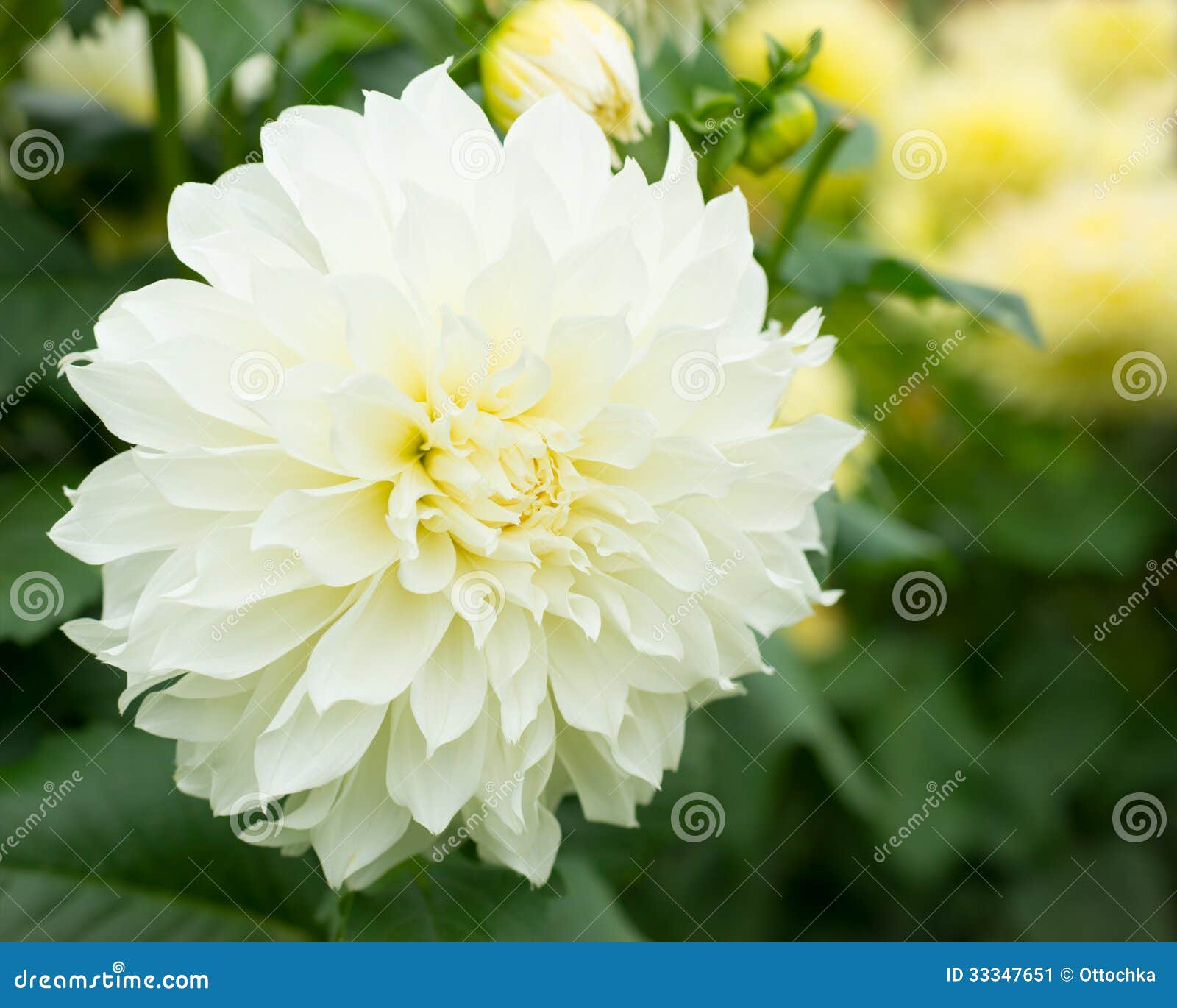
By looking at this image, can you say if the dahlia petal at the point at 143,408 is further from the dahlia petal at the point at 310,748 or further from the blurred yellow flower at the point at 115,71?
the blurred yellow flower at the point at 115,71

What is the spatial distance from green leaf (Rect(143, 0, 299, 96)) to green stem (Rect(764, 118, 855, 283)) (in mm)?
354

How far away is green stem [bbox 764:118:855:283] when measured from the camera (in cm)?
78

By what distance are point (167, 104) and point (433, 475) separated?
0.40 m

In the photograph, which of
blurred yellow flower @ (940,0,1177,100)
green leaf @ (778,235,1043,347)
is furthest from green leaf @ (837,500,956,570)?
blurred yellow flower @ (940,0,1177,100)

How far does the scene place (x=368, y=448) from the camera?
582mm

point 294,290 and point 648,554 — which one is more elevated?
point 294,290

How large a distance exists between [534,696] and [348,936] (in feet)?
0.76

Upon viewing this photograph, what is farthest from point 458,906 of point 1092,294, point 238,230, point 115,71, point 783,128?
point 1092,294

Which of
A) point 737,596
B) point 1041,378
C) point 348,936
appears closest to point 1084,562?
point 1041,378

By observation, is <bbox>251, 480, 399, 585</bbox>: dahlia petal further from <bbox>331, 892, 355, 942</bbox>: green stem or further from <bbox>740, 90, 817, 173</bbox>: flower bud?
<bbox>740, 90, 817, 173</bbox>: flower bud

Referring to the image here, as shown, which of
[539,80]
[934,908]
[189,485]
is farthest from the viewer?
[934,908]

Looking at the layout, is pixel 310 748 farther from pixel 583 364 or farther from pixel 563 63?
pixel 563 63

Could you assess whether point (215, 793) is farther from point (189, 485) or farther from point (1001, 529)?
point (1001, 529)

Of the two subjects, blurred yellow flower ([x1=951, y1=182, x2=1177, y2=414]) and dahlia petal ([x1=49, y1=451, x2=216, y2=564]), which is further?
blurred yellow flower ([x1=951, y1=182, x2=1177, y2=414])
